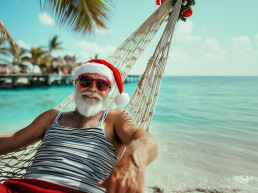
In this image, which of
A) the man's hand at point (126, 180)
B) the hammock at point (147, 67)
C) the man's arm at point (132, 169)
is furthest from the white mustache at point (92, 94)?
the man's hand at point (126, 180)

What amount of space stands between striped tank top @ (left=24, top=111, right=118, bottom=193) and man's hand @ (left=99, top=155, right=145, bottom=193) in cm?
43

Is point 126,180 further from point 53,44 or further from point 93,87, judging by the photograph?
point 53,44

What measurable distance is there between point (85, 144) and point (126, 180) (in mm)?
535

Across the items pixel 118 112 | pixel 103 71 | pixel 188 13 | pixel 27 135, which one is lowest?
pixel 27 135

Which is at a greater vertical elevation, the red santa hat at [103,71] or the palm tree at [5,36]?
the palm tree at [5,36]

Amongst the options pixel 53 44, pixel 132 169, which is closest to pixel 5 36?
pixel 132 169

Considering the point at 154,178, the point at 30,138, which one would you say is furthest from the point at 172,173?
the point at 30,138

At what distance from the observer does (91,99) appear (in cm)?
118

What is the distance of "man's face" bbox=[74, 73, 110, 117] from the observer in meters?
1.13

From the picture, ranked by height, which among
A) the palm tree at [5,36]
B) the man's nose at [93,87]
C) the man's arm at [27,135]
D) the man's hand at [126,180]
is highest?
the palm tree at [5,36]

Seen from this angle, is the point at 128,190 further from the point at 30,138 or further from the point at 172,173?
the point at 172,173

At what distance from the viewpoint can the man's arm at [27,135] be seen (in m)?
1.09

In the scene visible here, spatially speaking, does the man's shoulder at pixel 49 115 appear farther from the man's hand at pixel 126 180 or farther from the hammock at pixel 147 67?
the man's hand at pixel 126 180

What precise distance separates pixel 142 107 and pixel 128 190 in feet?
3.63
